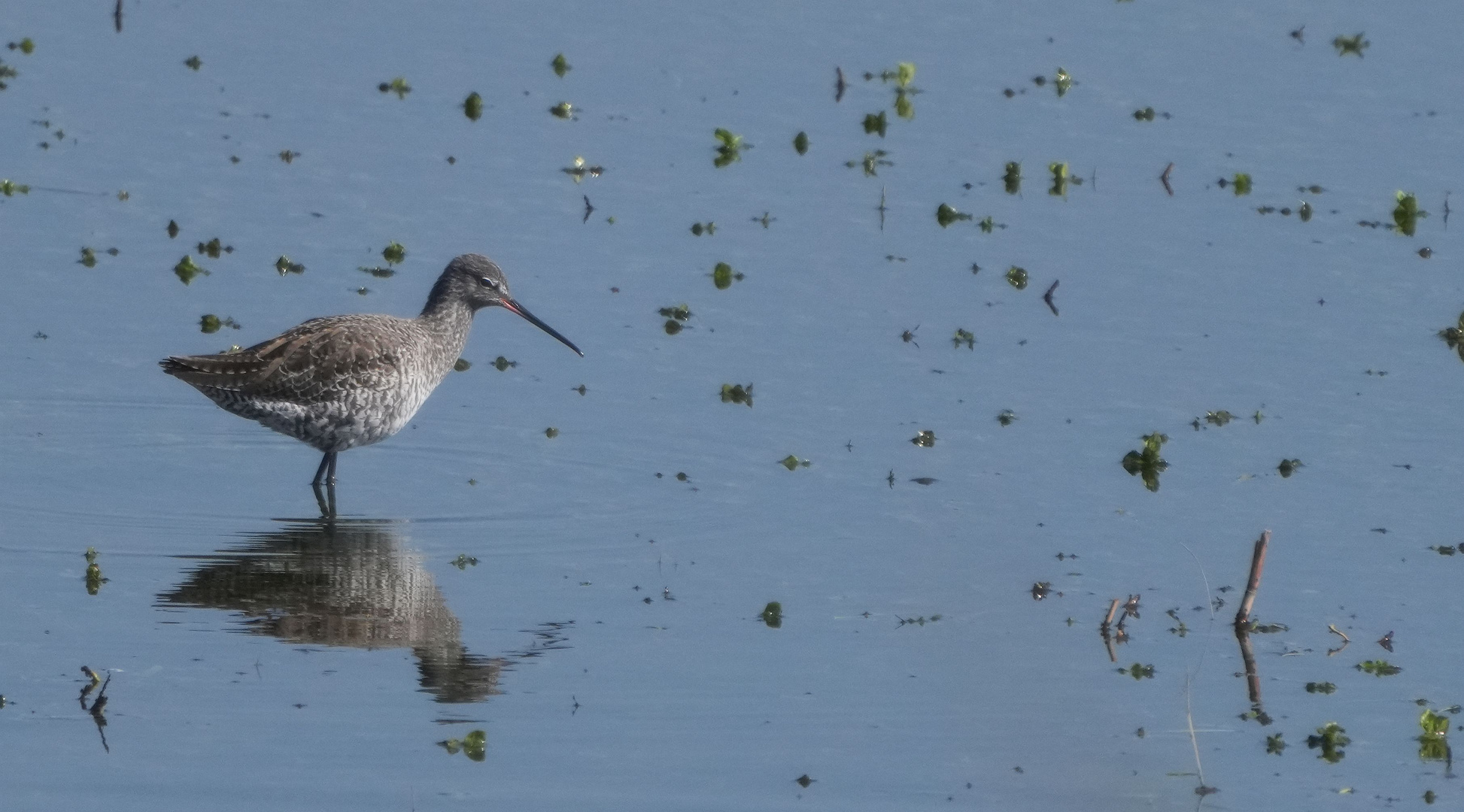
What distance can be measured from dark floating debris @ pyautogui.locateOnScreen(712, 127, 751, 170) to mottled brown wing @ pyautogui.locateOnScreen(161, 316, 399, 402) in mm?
7017

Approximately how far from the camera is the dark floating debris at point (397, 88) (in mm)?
22578

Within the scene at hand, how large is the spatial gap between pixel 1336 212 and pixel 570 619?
35.9 feet

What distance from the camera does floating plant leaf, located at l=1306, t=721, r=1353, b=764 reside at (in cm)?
1092

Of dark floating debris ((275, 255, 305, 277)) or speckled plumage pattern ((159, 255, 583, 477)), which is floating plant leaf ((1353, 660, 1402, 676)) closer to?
speckled plumage pattern ((159, 255, 583, 477))

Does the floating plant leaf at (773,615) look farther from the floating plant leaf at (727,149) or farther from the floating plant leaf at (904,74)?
the floating plant leaf at (904,74)

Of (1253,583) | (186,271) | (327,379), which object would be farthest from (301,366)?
(1253,583)

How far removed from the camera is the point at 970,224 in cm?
2011

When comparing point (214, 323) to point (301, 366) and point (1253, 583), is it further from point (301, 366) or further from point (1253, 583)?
point (1253, 583)

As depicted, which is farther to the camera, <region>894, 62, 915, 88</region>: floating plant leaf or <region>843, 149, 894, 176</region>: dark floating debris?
<region>894, 62, 915, 88</region>: floating plant leaf

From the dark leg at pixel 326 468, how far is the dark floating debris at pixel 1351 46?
14198mm

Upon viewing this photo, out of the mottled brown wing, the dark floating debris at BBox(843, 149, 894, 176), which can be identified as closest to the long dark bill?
the mottled brown wing

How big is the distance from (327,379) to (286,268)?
3.85 m

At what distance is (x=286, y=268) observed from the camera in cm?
1803

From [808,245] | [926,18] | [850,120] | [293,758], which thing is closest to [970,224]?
[808,245]
